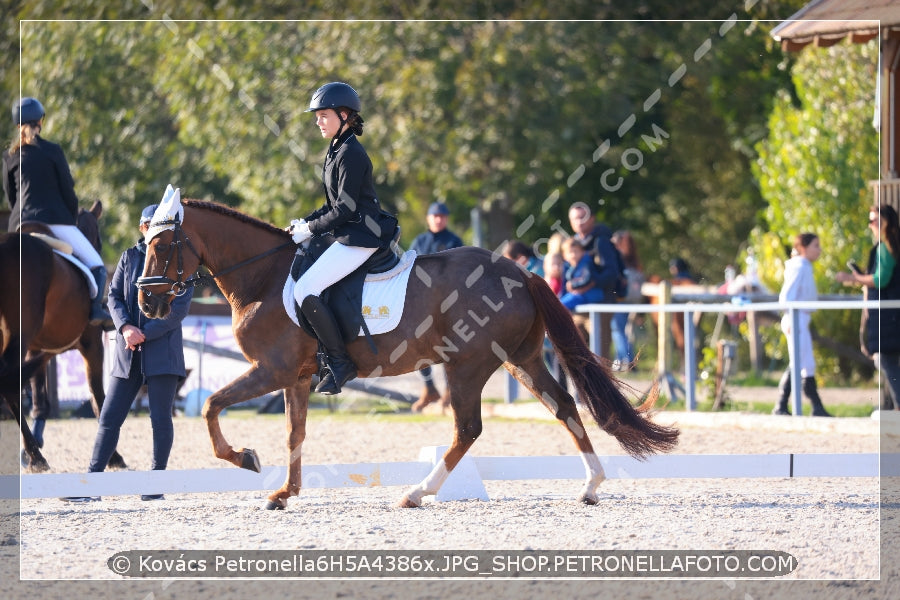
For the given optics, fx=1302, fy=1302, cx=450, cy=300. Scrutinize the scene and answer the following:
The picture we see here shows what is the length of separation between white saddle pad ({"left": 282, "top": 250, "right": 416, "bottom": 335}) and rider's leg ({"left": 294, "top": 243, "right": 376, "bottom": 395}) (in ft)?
0.34

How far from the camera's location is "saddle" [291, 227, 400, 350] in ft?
25.9

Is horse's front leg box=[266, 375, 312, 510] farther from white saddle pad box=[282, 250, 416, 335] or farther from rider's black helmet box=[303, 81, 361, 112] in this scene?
rider's black helmet box=[303, 81, 361, 112]

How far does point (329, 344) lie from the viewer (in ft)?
25.8

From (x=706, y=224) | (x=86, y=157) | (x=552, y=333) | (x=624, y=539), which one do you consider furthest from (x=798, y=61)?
(x=624, y=539)

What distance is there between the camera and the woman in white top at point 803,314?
12.8 metres

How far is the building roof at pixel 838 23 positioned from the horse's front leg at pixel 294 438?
7430mm

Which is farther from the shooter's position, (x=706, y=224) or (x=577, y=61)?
(x=706, y=224)

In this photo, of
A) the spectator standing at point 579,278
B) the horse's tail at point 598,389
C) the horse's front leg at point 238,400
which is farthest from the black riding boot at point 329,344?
the spectator standing at point 579,278

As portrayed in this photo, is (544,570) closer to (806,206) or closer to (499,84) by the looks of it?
(806,206)

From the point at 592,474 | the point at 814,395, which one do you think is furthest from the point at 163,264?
the point at 814,395

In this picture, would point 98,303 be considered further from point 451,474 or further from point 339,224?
point 451,474

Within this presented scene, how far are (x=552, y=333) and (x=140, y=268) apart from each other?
2.74 m

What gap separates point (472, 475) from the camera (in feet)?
27.1

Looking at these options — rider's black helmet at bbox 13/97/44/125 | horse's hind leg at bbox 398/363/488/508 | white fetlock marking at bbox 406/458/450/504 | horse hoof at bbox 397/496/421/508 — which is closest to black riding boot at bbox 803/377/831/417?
horse's hind leg at bbox 398/363/488/508
